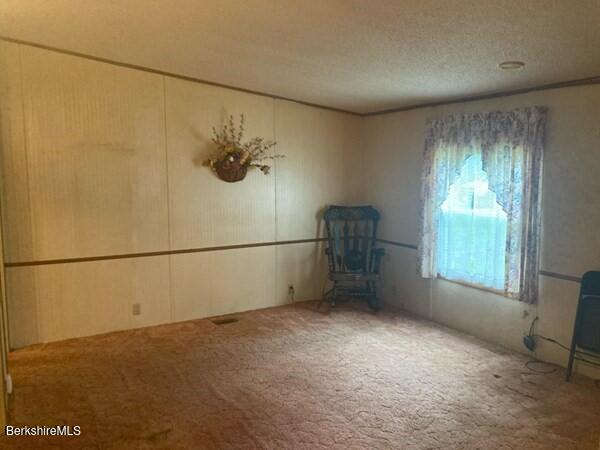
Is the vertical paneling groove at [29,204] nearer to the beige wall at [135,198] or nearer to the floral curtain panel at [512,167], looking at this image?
the beige wall at [135,198]

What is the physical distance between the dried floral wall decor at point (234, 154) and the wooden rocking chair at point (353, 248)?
3.82ft

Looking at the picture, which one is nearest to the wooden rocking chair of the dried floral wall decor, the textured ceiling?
the dried floral wall decor

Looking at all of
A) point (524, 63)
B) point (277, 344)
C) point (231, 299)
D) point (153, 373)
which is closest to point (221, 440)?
point (153, 373)

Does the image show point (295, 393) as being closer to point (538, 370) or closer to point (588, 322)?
point (538, 370)

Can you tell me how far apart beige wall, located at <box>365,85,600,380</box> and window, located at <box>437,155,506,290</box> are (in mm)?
209

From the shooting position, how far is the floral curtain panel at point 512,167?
3713 mm

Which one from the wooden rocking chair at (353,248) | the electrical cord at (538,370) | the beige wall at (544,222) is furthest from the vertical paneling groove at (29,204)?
the electrical cord at (538,370)

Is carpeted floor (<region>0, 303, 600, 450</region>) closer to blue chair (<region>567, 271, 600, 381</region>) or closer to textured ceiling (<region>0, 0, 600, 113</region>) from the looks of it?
blue chair (<region>567, 271, 600, 381</region>)

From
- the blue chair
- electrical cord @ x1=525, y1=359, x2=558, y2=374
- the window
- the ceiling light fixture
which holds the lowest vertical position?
electrical cord @ x1=525, y1=359, x2=558, y2=374

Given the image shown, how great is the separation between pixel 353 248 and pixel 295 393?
106 inches

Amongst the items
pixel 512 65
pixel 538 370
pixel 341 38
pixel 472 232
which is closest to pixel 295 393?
pixel 538 370

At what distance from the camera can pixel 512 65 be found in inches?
125

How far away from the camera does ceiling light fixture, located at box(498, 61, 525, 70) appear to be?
3135 mm

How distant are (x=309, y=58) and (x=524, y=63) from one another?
1.61 meters
